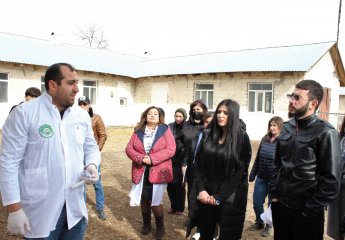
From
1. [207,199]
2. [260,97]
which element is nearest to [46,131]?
[207,199]

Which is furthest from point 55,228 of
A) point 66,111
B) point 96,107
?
point 96,107

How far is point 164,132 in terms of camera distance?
457 centimetres

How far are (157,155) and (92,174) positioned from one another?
1.91 m

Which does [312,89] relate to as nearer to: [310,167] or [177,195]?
[310,167]

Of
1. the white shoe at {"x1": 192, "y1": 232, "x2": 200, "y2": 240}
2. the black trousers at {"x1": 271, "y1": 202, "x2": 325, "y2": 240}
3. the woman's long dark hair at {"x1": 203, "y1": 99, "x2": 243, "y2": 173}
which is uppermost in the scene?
the woman's long dark hair at {"x1": 203, "y1": 99, "x2": 243, "y2": 173}

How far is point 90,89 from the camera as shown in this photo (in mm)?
19766

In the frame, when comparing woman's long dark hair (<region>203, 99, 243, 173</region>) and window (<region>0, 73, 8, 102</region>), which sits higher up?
window (<region>0, 73, 8, 102</region>)

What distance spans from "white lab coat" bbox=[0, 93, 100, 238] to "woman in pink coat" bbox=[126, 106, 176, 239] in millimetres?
1916

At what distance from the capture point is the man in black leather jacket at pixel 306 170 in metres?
2.70

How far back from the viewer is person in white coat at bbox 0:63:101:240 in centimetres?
224

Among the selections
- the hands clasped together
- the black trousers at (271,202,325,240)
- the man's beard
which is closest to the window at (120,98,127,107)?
the hands clasped together

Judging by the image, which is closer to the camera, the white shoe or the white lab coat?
the white lab coat

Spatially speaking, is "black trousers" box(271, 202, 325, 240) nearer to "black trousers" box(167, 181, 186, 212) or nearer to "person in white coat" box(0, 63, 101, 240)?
"person in white coat" box(0, 63, 101, 240)

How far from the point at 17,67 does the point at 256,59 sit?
12506 millimetres
